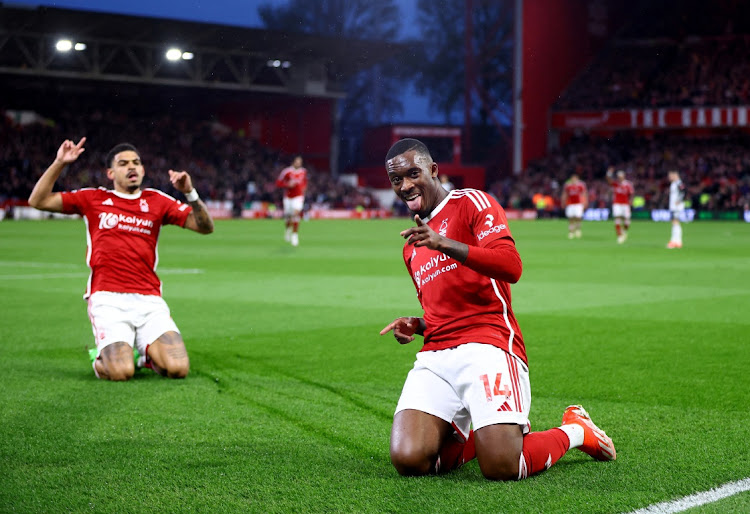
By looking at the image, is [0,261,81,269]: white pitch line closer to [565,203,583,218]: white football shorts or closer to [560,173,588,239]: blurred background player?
[560,173,588,239]: blurred background player

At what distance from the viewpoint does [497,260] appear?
4.68 m

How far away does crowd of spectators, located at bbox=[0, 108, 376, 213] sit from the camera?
48.2 meters

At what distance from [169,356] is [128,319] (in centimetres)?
64

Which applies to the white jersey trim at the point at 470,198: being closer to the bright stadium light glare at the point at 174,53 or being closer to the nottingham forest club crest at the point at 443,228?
the nottingham forest club crest at the point at 443,228

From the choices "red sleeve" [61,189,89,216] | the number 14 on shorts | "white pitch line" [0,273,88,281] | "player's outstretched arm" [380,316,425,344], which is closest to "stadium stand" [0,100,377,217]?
"white pitch line" [0,273,88,281]

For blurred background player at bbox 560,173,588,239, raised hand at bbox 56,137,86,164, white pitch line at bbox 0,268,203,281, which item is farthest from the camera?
blurred background player at bbox 560,173,588,239

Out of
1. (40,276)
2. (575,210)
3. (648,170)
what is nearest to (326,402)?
(40,276)

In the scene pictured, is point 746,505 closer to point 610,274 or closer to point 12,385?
point 12,385

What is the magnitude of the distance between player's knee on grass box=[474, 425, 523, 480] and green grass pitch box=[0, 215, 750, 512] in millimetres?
83

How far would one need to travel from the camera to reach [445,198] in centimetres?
520

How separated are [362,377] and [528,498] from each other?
3.32 metres

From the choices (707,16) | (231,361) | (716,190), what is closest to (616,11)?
(707,16)

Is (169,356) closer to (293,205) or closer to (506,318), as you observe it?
(506,318)

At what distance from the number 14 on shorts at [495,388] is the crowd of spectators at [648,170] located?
5019 cm
